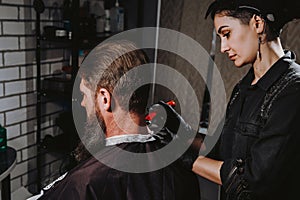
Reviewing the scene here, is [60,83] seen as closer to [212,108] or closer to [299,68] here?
[212,108]

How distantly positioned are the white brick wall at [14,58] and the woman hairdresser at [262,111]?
119 cm

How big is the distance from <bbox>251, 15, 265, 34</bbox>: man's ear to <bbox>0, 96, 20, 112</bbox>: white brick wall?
1.43 m

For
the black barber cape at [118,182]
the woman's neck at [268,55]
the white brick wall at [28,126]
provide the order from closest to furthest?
1. the black barber cape at [118,182]
2. the woman's neck at [268,55]
3. the white brick wall at [28,126]

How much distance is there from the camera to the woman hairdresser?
100cm

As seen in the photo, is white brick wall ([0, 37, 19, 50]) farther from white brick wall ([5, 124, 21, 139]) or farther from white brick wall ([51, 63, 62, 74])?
white brick wall ([5, 124, 21, 139])

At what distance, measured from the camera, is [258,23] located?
104 cm

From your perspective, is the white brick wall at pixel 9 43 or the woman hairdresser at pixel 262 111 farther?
the white brick wall at pixel 9 43

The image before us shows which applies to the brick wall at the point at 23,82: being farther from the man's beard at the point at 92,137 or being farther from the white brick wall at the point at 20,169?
the man's beard at the point at 92,137

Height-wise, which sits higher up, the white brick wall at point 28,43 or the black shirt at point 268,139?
the white brick wall at point 28,43

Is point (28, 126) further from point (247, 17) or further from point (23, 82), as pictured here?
point (247, 17)

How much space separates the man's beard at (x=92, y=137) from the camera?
3.59ft

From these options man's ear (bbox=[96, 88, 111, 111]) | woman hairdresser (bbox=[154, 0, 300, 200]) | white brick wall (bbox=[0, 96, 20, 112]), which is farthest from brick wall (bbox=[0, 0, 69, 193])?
woman hairdresser (bbox=[154, 0, 300, 200])

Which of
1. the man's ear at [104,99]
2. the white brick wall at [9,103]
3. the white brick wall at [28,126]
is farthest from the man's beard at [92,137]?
the white brick wall at [28,126]

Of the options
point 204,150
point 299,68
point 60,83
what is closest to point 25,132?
point 60,83
